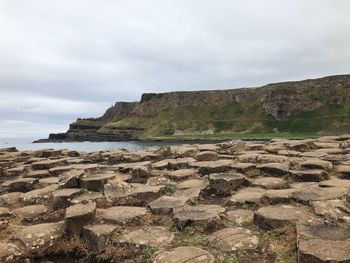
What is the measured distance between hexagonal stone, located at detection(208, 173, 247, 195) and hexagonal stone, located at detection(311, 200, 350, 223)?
176 cm

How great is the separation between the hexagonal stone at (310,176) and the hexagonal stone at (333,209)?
1663 millimetres

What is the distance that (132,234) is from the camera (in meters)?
5.24

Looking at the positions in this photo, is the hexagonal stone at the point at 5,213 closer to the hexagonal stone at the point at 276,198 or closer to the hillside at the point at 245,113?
the hexagonal stone at the point at 276,198

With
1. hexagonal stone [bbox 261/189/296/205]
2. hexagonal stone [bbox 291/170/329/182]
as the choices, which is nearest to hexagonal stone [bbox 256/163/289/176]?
hexagonal stone [bbox 291/170/329/182]

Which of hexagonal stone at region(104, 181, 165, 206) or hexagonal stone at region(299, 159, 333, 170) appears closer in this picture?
hexagonal stone at region(104, 181, 165, 206)

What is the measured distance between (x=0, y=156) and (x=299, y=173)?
10288 mm

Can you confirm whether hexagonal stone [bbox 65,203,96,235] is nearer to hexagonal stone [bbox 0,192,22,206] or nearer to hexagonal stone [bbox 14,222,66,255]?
hexagonal stone [bbox 14,222,66,255]

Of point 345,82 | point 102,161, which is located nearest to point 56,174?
point 102,161

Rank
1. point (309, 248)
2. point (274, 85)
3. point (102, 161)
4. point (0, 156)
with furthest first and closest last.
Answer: point (274, 85)
point (0, 156)
point (102, 161)
point (309, 248)

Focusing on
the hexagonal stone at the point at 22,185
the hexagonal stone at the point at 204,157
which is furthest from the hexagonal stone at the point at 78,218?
the hexagonal stone at the point at 204,157

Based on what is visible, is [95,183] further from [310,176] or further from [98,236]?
[310,176]

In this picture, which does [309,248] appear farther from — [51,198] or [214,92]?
[214,92]

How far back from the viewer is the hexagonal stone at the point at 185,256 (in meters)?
4.27

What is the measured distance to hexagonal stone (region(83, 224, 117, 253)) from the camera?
5.07 m
